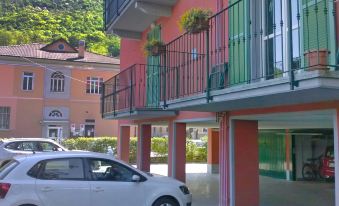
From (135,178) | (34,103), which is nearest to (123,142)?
(135,178)

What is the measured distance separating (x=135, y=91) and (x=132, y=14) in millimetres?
3033

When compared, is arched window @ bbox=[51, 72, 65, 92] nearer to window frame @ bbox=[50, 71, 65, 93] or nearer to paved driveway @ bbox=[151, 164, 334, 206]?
window frame @ bbox=[50, 71, 65, 93]

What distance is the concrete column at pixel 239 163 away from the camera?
972 cm

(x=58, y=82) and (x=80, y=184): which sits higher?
(x=58, y=82)

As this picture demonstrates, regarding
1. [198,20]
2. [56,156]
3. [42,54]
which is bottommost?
[56,156]

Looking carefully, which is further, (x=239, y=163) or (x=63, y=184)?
(x=239, y=163)

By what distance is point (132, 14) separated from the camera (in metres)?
15.2

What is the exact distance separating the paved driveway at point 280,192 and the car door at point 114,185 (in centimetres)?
326

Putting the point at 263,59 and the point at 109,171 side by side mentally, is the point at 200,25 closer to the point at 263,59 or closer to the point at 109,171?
the point at 263,59

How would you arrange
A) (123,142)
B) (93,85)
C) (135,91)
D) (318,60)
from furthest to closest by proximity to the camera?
1. (93,85)
2. (123,142)
3. (135,91)
4. (318,60)

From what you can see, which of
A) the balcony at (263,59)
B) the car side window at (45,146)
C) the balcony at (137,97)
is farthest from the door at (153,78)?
the car side window at (45,146)

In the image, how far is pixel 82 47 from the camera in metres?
44.3

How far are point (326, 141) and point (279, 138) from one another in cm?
196

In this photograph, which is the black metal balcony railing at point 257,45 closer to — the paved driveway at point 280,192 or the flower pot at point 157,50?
the flower pot at point 157,50
